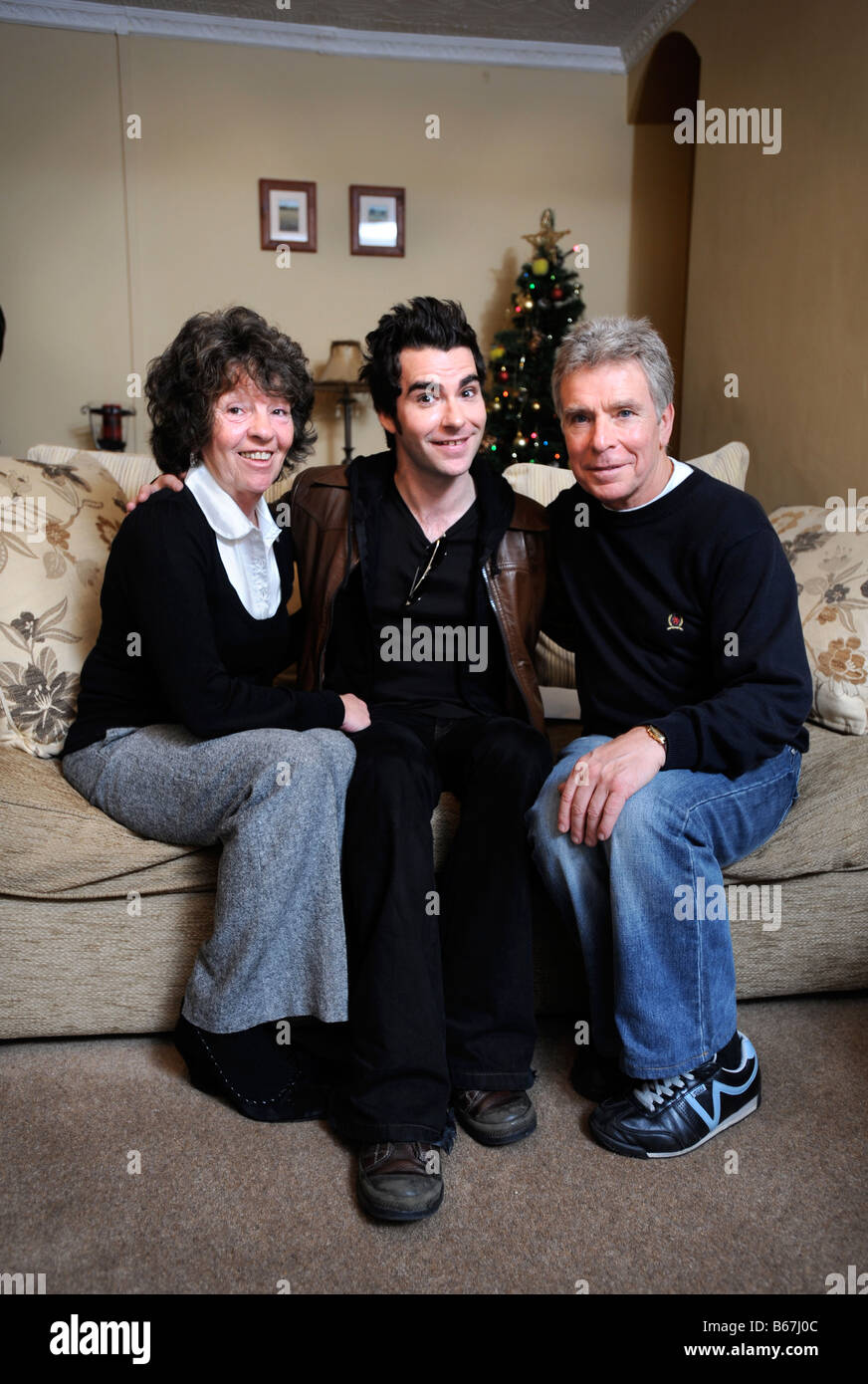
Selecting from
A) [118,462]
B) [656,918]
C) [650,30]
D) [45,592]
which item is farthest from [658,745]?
[650,30]

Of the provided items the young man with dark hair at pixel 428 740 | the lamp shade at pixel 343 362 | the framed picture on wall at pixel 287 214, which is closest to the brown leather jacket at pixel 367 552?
the young man with dark hair at pixel 428 740

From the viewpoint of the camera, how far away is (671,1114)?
1426mm

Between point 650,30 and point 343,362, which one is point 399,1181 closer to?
point 343,362

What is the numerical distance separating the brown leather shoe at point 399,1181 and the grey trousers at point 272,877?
188mm

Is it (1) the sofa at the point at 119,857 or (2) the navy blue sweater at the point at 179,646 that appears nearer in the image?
(2) the navy blue sweater at the point at 179,646

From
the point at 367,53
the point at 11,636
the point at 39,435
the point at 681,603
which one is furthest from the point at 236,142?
the point at 681,603

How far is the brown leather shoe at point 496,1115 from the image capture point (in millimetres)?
1437

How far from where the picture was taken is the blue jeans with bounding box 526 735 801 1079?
54.8 inches

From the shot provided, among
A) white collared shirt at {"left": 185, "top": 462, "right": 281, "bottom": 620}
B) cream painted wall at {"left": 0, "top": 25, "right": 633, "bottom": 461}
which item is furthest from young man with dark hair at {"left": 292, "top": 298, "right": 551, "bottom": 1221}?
cream painted wall at {"left": 0, "top": 25, "right": 633, "bottom": 461}

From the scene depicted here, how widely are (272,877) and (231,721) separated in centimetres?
25

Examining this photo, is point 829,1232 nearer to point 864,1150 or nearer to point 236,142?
point 864,1150

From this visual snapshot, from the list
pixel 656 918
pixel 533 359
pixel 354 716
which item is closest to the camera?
pixel 656 918

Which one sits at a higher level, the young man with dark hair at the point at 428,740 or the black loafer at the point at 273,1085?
the young man with dark hair at the point at 428,740

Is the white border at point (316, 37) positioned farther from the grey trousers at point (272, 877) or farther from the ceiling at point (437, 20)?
the grey trousers at point (272, 877)
